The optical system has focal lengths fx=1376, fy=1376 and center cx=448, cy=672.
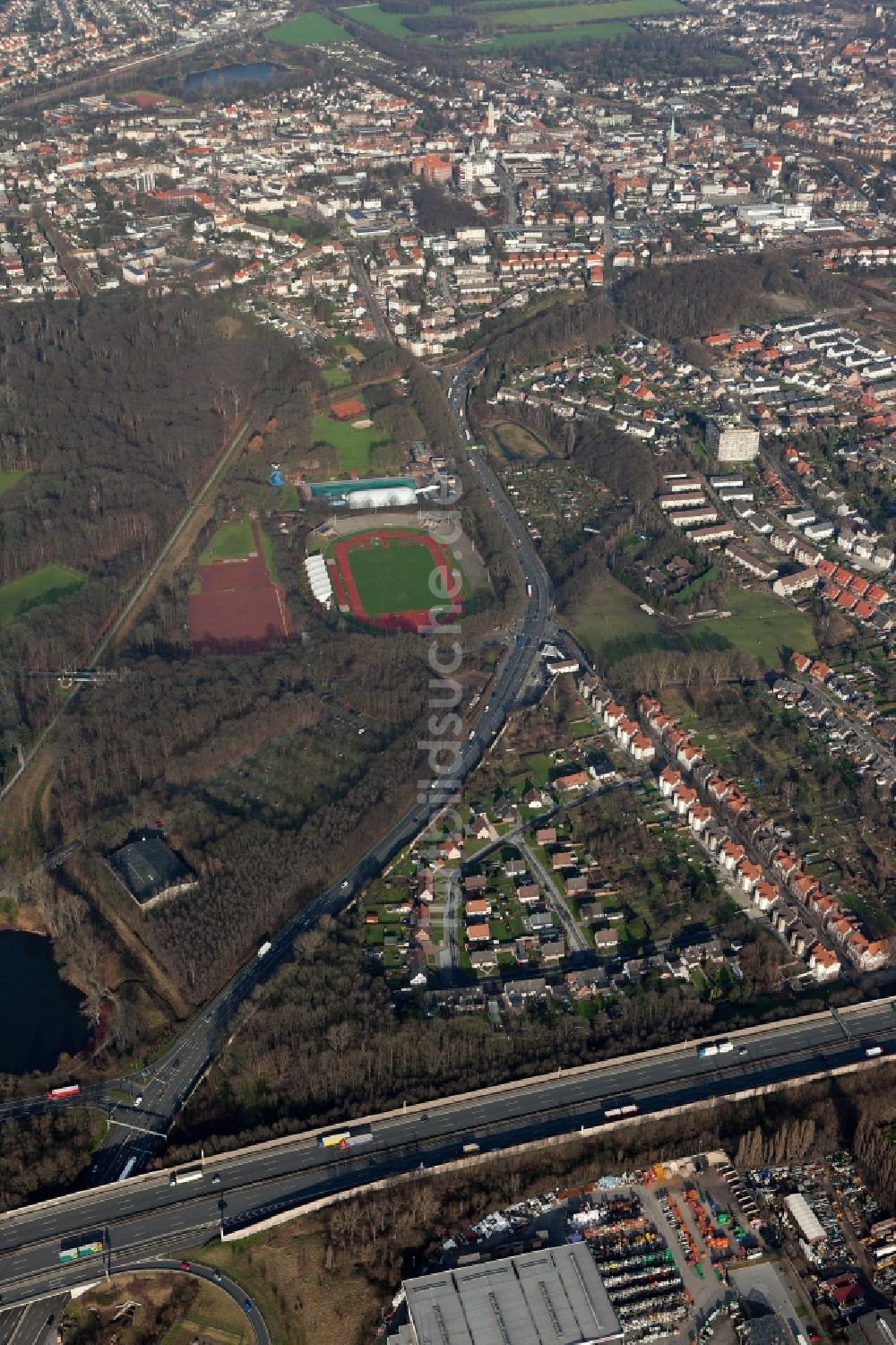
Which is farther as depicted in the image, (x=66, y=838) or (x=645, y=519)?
(x=645, y=519)

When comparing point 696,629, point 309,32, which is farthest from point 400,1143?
point 309,32

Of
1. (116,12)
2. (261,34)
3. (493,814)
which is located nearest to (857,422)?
(493,814)

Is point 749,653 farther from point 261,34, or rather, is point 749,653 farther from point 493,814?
point 261,34

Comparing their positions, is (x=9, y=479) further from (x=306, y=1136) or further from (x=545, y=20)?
(x=545, y=20)

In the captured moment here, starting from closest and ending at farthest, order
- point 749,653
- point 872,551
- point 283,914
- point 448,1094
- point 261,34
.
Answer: point 448,1094
point 283,914
point 749,653
point 872,551
point 261,34

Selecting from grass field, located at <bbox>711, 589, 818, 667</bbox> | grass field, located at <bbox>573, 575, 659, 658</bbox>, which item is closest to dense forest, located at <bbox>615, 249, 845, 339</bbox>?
grass field, located at <bbox>711, 589, 818, 667</bbox>

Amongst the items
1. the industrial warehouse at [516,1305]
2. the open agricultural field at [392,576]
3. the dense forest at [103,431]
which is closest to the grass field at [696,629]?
the open agricultural field at [392,576]

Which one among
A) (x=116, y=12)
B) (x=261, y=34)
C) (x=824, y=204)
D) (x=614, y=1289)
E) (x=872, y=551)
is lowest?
(x=614, y=1289)
